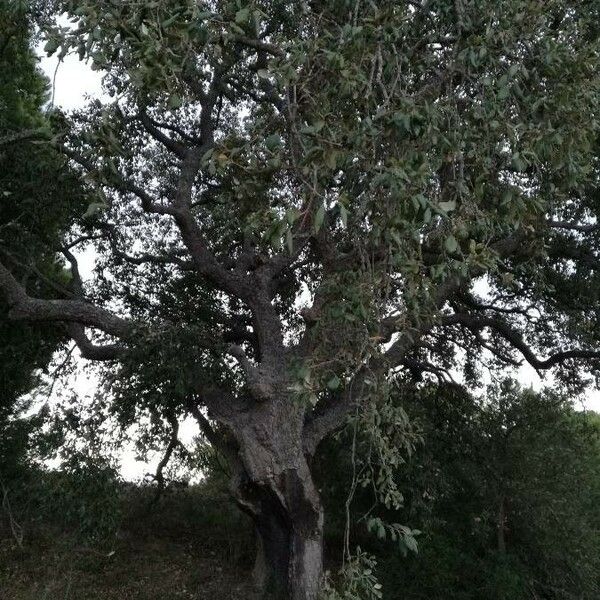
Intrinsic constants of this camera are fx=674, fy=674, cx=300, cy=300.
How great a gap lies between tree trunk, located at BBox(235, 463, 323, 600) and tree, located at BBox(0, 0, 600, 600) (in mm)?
24

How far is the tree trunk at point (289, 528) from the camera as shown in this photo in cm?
723

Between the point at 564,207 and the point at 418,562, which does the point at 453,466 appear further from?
the point at 564,207

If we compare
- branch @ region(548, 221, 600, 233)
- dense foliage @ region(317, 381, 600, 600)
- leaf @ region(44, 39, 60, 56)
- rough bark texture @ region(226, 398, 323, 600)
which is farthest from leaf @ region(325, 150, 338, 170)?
dense foliage @ region(317, 381, 600, 600)

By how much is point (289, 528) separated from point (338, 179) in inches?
195

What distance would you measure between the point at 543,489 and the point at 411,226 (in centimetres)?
684

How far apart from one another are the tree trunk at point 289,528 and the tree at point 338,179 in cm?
2

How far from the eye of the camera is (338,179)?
409 centimetres

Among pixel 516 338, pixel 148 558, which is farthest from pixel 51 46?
pixel 148 558

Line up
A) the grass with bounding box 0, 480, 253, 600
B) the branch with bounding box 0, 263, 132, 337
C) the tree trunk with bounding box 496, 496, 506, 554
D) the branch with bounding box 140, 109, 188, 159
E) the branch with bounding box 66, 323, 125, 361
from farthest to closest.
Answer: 1. the grass with bounding box 0, 480, 253, 600
2. the branch with bounding box 140, 109, 188, 159
3. the tree trunk with bounding box 496, 496, 506, 554
4. the branch with bounding box 66, 323, 125, 361
5. the branch with bounding box 0, 263, 132, 337

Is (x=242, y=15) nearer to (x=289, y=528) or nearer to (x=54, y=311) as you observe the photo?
(x=54, y=311)

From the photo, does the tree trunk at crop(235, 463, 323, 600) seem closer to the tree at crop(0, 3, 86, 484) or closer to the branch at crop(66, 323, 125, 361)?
the branch at crop(66, 323, 125, 361)

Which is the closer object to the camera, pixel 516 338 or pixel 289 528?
pixel 289 528

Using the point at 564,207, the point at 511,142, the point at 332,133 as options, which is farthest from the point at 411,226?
the point at 564,207

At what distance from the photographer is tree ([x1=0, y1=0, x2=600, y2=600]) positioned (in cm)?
344
